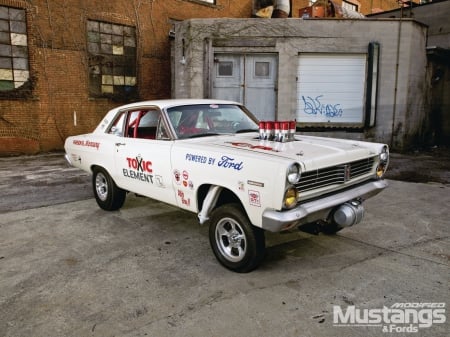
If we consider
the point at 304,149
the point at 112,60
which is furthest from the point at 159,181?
the point at 112,60

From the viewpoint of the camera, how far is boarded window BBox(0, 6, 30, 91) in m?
11.4

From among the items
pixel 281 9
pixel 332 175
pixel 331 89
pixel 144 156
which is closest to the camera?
pixel 332 175

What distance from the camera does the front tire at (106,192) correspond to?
554 centimetres

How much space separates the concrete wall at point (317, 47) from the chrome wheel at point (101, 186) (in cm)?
678

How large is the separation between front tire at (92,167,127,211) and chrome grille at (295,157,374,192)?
3098 millimetres

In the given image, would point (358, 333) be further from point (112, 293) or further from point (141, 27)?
point (141, 27)

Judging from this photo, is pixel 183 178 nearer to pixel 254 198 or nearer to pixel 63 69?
pixel 254 198

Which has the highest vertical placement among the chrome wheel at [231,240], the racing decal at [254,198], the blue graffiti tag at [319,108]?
the blue graffiti tag at [319,108]

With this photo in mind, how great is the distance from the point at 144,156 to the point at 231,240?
1.61 m

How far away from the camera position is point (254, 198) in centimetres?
334

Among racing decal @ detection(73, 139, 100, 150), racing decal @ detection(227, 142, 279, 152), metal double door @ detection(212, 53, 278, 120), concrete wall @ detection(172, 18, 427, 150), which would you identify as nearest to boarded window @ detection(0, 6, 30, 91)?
concrete wall @ detection(172, 18, 427, 150)

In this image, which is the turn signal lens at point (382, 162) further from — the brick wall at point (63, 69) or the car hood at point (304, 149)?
the brick wall at point (63, 69)

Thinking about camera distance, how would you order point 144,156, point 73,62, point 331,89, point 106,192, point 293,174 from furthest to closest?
point 73,62 → point 331,89 → point 106,192 → point 144,156 → point 293,174

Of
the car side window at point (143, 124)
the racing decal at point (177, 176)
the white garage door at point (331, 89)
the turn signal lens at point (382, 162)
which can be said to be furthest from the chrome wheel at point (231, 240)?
the white garage door at point (331, 89)
